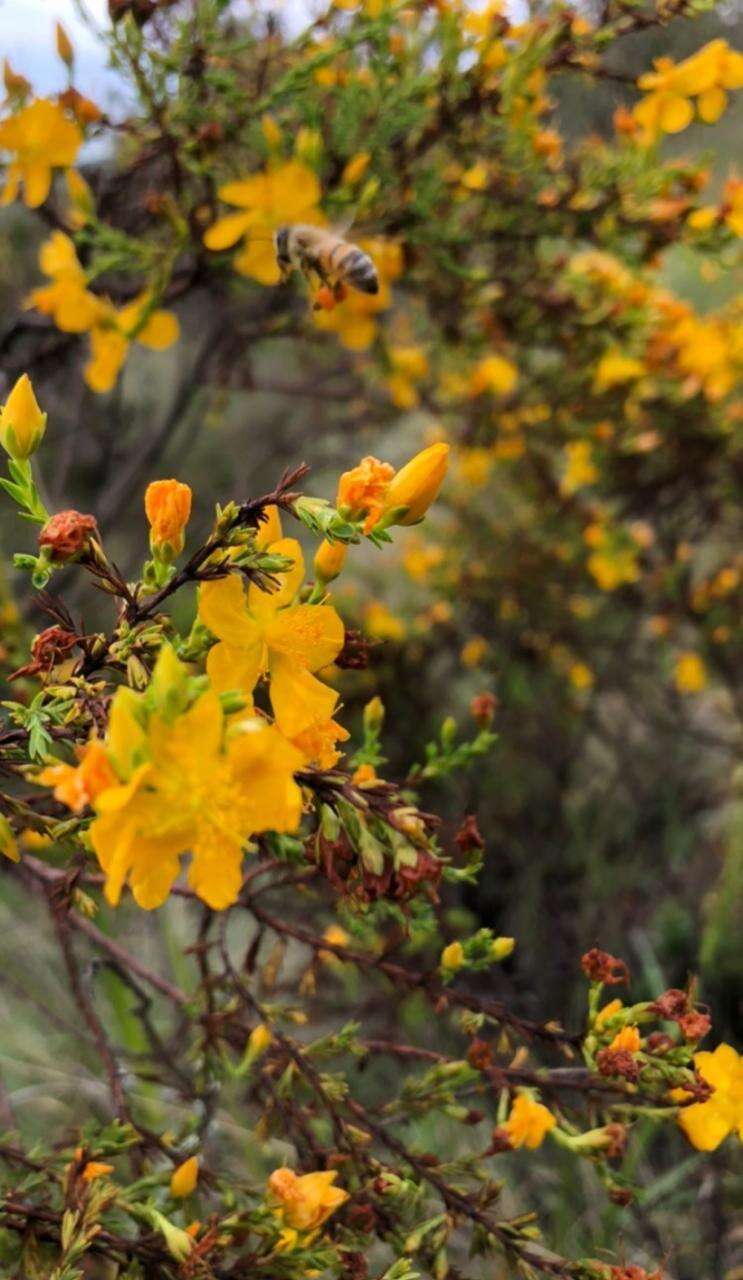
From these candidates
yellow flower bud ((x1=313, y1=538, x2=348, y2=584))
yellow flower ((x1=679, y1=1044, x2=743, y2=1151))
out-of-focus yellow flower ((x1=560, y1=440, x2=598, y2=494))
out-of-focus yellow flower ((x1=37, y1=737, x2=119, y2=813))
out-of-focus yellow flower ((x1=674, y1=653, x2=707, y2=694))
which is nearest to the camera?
out-of-focus yellow flower ((x1=37, y1=737, x2=119, y2=813))

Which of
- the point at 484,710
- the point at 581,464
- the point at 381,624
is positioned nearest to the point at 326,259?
the point at 484,710

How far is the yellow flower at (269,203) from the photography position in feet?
5.04

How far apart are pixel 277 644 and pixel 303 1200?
0.50 metres

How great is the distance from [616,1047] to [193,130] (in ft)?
4.72

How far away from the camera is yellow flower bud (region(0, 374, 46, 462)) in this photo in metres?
0.75

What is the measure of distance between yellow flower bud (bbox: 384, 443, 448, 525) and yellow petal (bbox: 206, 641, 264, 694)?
14 centimetres

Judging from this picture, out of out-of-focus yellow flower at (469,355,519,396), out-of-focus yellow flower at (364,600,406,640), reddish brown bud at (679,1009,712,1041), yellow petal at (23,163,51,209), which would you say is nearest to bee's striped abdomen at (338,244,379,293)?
yellow petal at (23,163,51,209)

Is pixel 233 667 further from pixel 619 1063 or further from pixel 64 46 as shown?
pixel 64 46

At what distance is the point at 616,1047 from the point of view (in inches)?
32.5

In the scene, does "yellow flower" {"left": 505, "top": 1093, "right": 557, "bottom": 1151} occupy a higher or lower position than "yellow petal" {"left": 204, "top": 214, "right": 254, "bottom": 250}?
lower

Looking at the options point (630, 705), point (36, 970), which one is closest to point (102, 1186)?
point (36, 970)

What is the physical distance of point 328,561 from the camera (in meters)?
0.80

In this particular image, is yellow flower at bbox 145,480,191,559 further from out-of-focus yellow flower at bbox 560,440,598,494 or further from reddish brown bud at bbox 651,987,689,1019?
out-of-focus yellow flower at bbox 560,440,598,494

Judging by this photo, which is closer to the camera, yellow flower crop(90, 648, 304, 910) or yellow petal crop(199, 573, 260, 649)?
yellow flower crop(90, 648, 304, 910)
